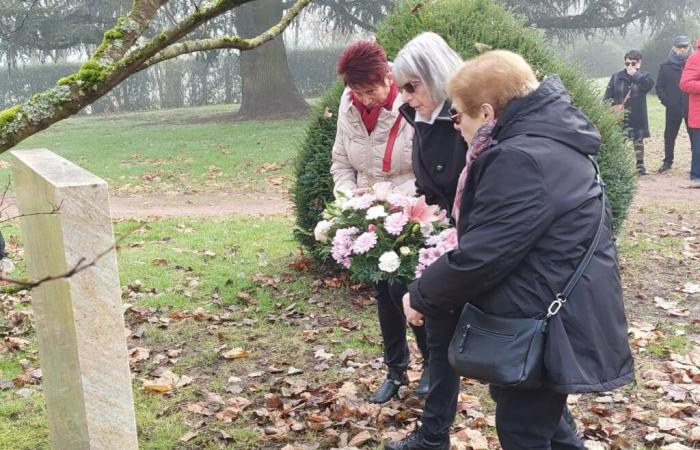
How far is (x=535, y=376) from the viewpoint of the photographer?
2334mm

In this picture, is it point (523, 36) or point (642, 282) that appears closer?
point (523, 36)

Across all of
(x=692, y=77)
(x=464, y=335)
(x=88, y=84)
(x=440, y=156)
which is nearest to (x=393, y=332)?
(x=440, y=156)

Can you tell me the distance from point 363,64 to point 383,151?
0.51 metres

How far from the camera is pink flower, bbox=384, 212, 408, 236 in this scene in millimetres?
3404

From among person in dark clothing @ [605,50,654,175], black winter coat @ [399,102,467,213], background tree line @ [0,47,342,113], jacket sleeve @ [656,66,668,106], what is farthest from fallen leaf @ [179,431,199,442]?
background tree line @ [0,47,342,113]

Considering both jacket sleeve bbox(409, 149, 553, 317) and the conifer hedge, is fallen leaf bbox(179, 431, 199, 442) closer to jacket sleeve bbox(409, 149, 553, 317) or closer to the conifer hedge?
jacket sleeve bbox(409, 149, 553, 317)

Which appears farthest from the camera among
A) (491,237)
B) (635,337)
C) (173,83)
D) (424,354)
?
(173,83)

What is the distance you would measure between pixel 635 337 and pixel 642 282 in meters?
1.40

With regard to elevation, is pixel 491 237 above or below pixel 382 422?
above

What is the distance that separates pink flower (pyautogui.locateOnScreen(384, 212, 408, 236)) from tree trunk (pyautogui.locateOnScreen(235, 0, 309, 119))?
18103 mm

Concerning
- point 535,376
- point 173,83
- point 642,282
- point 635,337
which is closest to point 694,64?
point 642,282

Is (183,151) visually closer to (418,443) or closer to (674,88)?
(674,88)

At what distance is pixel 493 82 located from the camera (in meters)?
2.40

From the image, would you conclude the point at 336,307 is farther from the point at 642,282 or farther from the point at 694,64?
the point at 694,64
